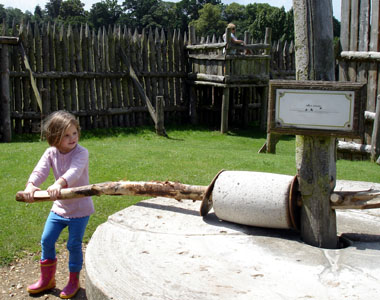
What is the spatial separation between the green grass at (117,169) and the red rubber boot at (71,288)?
86 centimetres

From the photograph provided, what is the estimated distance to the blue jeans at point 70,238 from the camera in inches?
143

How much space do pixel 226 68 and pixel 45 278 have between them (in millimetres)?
8865

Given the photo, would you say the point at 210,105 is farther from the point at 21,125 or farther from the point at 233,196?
the point at 233,196

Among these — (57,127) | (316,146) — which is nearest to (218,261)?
(316,146)

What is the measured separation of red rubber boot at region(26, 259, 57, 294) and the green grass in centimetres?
63

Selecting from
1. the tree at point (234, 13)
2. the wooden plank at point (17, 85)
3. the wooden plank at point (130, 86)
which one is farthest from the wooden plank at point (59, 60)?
the tree at point (234, 13)

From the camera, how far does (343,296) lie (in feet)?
8.88

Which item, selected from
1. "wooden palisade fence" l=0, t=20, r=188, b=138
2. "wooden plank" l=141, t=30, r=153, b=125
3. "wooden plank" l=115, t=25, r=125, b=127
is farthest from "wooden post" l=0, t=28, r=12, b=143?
"wooden plank" l=141, t=30, r=153, b=125

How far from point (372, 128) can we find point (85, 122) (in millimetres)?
6491

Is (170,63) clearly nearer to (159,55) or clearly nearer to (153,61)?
(159,55)

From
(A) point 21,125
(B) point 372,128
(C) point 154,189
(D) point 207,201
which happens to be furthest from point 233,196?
(A) point 21,125

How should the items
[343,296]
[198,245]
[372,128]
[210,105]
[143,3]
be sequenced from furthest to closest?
[143,3]
[210,105]
[372,128]
[198,245]
[343,296]

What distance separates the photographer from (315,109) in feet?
10.8

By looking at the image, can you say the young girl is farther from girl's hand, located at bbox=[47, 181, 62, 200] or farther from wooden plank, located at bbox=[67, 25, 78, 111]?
wooden plank, located at bbox=[67, 25, 78, 111]
